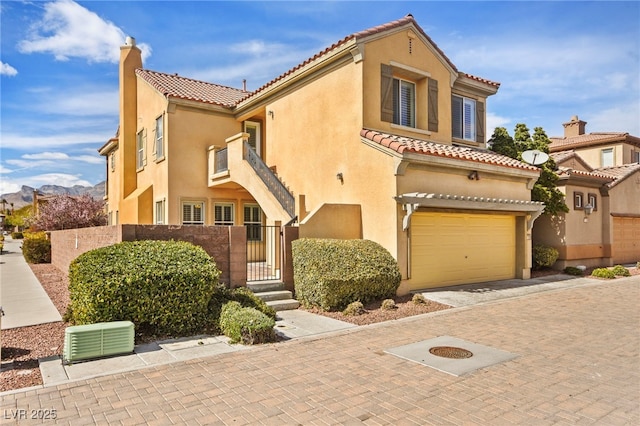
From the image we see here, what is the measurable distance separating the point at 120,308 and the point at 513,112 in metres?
19.0

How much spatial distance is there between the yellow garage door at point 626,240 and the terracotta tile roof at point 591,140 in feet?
26.9

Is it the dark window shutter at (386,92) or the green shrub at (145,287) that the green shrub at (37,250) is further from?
the dark window shutter at (386,92)

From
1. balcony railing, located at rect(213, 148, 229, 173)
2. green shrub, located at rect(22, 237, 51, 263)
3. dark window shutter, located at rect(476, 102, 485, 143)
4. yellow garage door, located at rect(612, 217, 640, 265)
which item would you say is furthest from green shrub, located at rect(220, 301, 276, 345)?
yellow garage door, located at rect(612, 217, 640, 265)

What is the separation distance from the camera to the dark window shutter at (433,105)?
15.2m

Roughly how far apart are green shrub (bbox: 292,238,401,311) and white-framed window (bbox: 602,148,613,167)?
2585cm

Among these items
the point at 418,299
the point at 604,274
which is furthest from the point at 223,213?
the point at 604,274

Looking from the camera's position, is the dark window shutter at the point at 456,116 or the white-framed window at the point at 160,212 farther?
the white-framed window at the point at 160,212

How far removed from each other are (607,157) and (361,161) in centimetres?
2530

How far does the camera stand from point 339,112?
14.0 meters

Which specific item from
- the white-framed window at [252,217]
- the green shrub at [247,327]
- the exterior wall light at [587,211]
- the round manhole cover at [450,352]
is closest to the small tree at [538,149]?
the exterior wall light at [587,211]

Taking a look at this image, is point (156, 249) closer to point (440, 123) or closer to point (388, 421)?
point (388, 421)

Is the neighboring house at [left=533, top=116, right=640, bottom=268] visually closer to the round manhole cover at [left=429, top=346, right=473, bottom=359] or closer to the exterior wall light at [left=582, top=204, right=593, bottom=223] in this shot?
the exterior wall light at [left=582, top=204, right=593, bottom=223]

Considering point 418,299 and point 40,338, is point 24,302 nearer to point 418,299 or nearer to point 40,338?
point 40,338

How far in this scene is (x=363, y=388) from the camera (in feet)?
18.6
